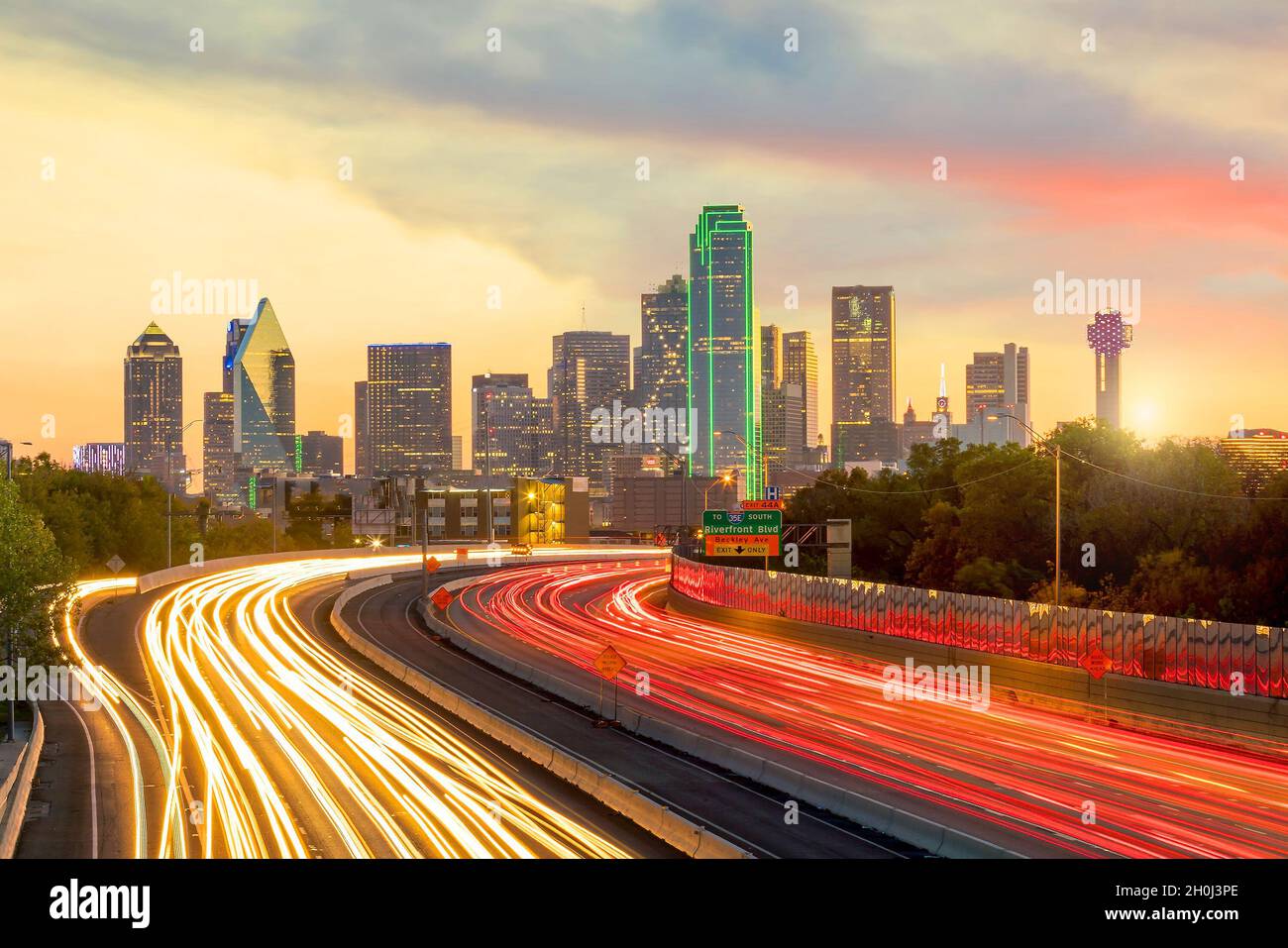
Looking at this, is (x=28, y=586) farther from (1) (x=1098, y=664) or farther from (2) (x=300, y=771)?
(1) (x=1098, y=664)

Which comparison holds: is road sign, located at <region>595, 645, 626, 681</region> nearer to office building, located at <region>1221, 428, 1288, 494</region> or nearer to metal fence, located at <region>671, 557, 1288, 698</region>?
metal fence, located at <region>671, 557, 1288, 698</region>

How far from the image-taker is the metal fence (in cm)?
3450

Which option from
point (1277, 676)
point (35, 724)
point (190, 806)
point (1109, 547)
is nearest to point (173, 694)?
point (35, 724)

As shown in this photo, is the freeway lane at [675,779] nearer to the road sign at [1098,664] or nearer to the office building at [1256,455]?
the road sign at [1098,664]

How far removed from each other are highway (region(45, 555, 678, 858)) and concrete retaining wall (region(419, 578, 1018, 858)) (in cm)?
408

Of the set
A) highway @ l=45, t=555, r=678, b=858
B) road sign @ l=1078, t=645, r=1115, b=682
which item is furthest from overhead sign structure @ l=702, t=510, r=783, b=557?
road sign @ l=1078, t=645, r=1115, b=682

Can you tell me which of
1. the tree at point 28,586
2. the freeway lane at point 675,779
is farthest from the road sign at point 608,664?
the tree at point 28,586

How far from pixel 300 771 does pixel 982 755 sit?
1631 cm

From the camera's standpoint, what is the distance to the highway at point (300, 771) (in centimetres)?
2478

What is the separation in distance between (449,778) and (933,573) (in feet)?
192
